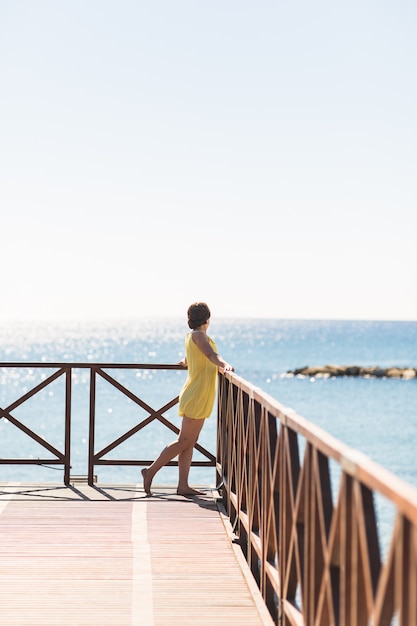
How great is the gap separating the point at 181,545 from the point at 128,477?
23.7m

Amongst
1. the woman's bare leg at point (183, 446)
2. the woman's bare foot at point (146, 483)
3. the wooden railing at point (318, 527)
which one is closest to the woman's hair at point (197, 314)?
the woman's bare leg at point (183, 446)

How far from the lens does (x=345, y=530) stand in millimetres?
2768

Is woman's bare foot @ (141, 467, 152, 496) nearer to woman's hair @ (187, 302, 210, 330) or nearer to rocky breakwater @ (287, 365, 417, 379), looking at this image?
woman's hair @ (187, 302, 210, 330)

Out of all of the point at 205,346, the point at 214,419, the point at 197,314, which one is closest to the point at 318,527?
the point at 205,346

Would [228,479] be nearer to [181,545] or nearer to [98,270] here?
[181,545]

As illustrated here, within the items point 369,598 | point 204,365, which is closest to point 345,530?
point 369,598

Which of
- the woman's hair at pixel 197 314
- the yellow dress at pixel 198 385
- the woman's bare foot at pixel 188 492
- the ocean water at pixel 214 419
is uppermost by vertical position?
the woman's hair at pixel 197 314

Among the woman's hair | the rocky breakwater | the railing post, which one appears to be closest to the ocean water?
the rocky breakwater

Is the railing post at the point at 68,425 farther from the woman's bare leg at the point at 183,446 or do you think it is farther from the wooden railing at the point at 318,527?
the wooden railing at the point at 318,527

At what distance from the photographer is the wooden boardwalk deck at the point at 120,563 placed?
4.55 m

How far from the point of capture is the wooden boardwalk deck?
4547 mm

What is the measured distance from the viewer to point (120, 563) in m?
5.47

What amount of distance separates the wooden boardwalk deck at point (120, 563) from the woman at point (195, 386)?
1.24ft

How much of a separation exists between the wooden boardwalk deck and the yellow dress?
0.74 meters
